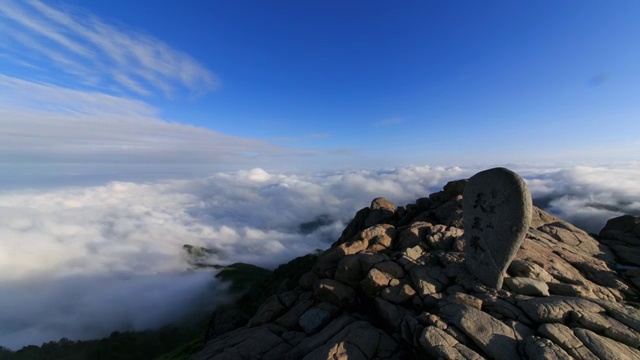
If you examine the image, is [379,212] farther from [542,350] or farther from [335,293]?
[542,350]

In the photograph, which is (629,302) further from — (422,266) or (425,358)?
(425,358)

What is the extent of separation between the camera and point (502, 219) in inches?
875

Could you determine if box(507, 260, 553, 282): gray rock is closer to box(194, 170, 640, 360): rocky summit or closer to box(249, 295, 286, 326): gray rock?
box(194, 170, 640, 360): rocky summit

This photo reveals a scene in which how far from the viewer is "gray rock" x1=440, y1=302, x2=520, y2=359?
15914mm

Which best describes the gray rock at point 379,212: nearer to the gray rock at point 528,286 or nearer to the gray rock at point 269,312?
the gray rock at point 269,312

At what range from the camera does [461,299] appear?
20.1 metres

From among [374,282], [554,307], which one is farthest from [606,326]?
[374,282]

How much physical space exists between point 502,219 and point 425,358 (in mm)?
12257

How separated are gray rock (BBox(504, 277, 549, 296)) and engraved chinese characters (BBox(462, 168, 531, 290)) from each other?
857mm

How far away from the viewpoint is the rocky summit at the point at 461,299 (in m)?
16.5

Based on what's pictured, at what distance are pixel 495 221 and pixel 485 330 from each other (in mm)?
8988

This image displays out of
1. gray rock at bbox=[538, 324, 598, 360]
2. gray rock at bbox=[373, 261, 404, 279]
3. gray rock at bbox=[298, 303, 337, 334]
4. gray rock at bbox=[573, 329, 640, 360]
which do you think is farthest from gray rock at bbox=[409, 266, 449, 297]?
gray rock at bbox=[573, 329, 640, 360]

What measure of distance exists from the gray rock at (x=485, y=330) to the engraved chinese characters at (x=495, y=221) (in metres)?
4.91

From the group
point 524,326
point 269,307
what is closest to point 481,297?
point 524,326
